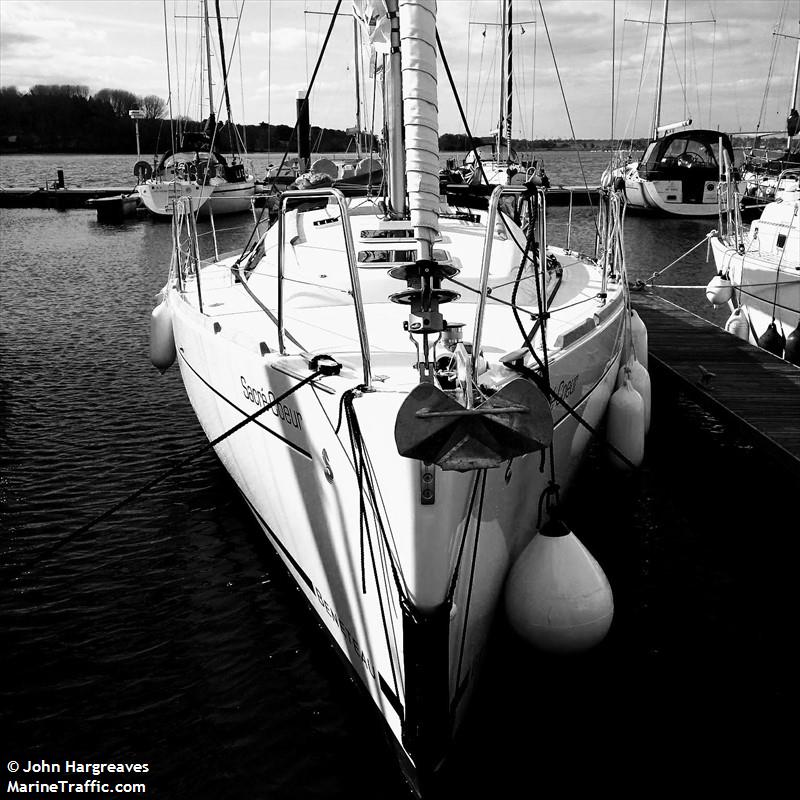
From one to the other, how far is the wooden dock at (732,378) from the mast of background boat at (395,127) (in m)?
3.85

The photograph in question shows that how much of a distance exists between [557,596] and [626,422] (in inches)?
112

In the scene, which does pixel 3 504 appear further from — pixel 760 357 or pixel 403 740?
pixel 760 357

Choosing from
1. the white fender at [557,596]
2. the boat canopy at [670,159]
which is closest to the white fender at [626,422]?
the white fender at [557,596]

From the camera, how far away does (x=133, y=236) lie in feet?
92.0

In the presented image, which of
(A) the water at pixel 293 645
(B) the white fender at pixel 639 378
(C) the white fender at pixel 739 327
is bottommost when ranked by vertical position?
(A) the water at pixel 293 645

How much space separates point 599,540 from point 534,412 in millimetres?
3727

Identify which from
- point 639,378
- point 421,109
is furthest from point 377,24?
point 639,378

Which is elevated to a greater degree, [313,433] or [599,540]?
[313,433]

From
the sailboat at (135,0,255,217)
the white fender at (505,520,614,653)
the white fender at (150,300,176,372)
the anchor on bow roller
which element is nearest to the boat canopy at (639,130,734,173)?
the sailboat at (135,0,255,217)

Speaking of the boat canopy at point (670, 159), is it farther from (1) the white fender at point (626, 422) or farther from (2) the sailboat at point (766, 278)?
(1) the white fender at point (626, 422)

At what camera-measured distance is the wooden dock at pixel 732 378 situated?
6.70m

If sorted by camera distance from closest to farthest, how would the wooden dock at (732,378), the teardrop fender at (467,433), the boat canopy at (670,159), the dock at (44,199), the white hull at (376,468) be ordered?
the teardrop fender at (467,433) < the white hull at (376,468) < the wooden dock at (732,378) < the boat canopy at (670,159) < the dock at (44,199)

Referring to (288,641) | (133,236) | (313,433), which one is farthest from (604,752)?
(133,236)

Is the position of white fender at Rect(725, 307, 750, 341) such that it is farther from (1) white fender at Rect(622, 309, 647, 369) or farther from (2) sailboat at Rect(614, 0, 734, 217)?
(2) sailboat at Rect(614, 0, 734, 217)
